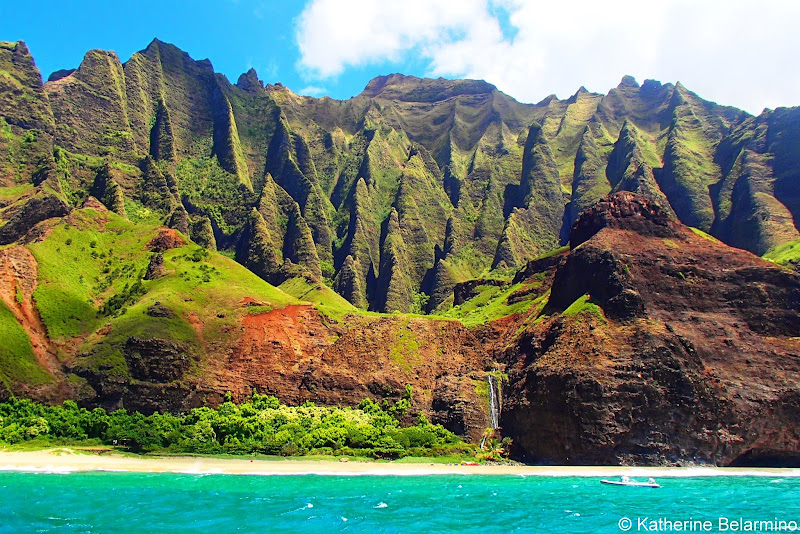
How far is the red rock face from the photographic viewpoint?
326ft

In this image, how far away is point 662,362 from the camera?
10238 centimetres

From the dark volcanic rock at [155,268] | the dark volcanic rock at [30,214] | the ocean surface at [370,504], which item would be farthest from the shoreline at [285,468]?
the dark volcanic rock at [30,214]

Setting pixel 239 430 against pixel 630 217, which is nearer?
pixel 239 430

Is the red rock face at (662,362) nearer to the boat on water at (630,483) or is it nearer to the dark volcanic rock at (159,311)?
the boat on water at (630,483)

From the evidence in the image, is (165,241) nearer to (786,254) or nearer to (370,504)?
(370,504)

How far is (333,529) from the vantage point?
173 feet

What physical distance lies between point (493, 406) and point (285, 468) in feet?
149

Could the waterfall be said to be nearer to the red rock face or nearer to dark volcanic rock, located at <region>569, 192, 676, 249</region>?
the red rock face

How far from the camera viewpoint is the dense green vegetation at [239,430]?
103 metres

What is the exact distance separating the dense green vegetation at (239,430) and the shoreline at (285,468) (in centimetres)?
409

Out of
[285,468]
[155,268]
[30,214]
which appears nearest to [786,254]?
[285,468]

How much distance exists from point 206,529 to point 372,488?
30.0 meters

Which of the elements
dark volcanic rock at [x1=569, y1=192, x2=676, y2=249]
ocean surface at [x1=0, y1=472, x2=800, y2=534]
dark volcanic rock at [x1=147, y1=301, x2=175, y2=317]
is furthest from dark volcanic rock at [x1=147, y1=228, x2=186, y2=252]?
dark volcanic rock at [x1=569, y1=192, x2=676, y2=249]

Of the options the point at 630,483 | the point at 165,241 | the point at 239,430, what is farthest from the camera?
the point at 165,241
